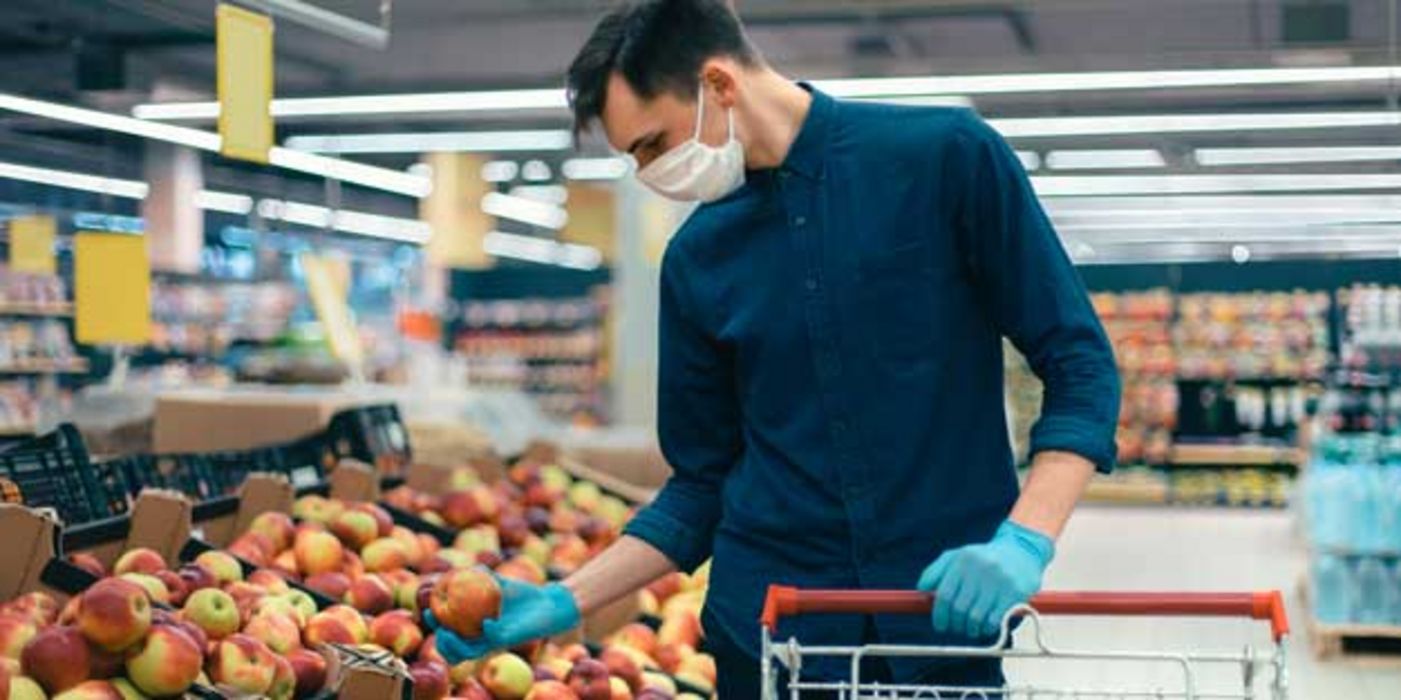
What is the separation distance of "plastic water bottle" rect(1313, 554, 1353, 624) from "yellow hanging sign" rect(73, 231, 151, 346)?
233 inches

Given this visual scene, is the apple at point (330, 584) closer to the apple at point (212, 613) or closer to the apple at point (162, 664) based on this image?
the apple at point (212, 613)

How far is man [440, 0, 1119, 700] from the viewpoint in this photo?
202cm

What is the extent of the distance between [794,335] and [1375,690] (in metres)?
6.31

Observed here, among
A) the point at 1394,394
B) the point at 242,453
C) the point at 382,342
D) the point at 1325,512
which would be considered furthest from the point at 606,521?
the point at 382,342

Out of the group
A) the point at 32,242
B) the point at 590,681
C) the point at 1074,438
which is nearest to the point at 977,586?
the point at 1074,438

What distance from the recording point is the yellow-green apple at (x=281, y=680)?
2.84 m

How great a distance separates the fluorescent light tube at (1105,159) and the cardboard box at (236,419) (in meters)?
8.92

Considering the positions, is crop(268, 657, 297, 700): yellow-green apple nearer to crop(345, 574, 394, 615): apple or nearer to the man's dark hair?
crop(345, 574, 394, 615): apple

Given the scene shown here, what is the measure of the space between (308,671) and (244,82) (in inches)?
56.1

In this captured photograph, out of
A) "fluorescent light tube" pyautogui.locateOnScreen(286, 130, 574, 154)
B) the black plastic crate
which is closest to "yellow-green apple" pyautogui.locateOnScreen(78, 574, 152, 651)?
the black plastic crate

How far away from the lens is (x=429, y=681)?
3.22 meters

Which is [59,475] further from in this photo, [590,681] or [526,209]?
[526,209]

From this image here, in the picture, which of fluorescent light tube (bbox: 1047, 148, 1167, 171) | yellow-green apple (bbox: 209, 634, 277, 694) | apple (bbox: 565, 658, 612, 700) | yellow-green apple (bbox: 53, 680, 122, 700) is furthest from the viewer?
fluorescent light tube (bbox: 1047, 148, 1167, 171)

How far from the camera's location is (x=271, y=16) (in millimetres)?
4281
